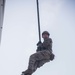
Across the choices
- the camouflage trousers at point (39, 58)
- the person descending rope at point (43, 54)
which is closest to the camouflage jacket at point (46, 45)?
the person descending rope at point (43, 54)

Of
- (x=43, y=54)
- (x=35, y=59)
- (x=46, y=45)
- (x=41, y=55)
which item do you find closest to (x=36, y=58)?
(x=35, y=59)

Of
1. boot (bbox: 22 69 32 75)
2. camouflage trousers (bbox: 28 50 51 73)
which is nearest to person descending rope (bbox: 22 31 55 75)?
camouflage trousers (bbox: 28 50 51 73)

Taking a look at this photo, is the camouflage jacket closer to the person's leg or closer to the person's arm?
the person's arm

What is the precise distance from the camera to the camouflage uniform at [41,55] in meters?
15.6

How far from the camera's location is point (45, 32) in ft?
53.6

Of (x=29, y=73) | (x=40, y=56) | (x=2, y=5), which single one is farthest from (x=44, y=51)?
(x=2, y=5)

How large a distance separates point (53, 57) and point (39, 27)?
4.93 feet

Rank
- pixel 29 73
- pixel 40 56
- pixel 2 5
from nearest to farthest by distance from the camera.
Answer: pixel 29 73
pixel 40 56
pixel 2 5

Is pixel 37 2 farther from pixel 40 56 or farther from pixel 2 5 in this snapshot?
pixel 2 5

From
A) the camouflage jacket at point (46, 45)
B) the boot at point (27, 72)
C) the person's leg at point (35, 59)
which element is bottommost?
the boot at point (27, 72)

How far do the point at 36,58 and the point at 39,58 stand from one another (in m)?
0.17

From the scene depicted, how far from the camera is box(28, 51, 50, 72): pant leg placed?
15360mm

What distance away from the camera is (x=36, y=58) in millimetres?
15773

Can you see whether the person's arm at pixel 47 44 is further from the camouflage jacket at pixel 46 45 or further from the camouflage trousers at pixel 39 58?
the camouflage trousers at pixel 39 58
